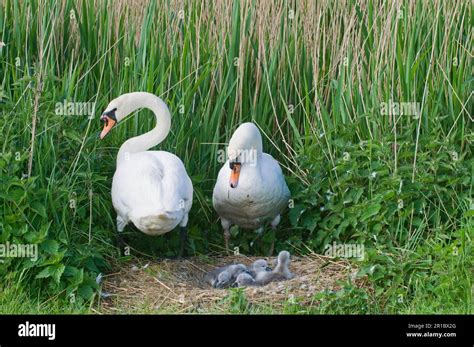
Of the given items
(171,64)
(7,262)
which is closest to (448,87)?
(171,64)

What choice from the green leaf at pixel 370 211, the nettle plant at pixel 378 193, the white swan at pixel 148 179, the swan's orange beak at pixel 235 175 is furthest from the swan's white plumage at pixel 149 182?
the green leaf at pixel 370 211

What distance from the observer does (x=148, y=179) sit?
22.5ft

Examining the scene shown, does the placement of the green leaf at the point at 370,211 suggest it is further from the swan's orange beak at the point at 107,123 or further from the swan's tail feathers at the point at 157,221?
the swan's orange beak at the point at 107,123

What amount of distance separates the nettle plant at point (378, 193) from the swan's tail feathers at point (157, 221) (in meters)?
Result: 1.01

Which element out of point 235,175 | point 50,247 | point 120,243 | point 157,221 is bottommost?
point 120,243

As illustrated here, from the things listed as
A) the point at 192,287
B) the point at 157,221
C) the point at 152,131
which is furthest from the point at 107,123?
the point at 192,287

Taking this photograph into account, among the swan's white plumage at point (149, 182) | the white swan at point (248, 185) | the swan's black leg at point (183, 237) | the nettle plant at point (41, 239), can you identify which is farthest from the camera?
the swan's black leg at point (183, 237)

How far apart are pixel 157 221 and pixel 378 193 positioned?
149 centimetres

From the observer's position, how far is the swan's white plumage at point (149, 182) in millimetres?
6754

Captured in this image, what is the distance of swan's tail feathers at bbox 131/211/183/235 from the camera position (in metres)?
6.71

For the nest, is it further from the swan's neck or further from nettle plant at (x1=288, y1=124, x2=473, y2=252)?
the swan's neck

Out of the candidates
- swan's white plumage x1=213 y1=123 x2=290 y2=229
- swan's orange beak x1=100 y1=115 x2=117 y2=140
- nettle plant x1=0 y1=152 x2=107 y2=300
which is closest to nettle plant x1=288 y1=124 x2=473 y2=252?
swan's white plumage x1=213 y1=123 x2=290 y2=229

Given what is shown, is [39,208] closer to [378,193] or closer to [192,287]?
[192,287]

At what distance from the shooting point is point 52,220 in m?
6.70
